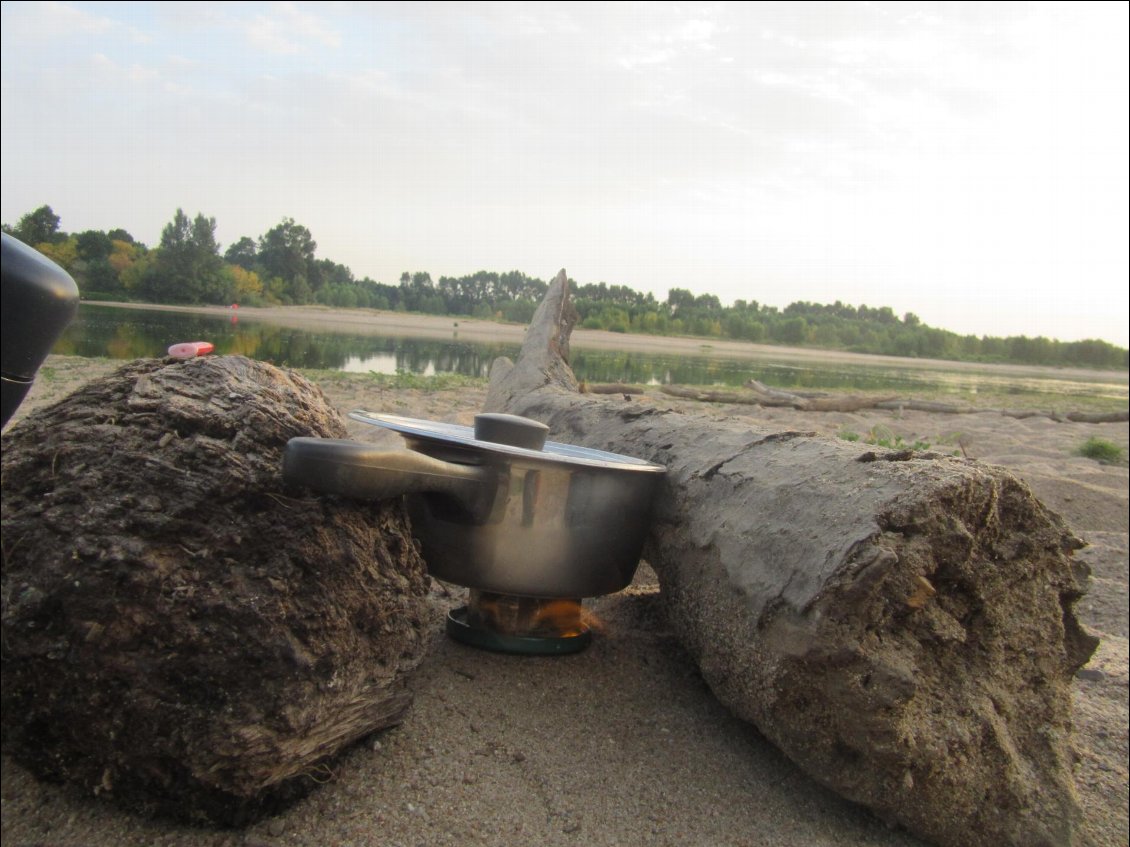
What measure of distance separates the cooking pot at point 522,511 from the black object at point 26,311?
2.64 feet

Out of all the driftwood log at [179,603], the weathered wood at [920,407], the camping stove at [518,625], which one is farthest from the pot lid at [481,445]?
the weathered wood at [920,407]

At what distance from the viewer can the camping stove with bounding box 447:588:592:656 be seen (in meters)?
2.26

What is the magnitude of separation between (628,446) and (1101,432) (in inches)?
389

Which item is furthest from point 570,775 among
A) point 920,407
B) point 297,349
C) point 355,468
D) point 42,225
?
point 297,349

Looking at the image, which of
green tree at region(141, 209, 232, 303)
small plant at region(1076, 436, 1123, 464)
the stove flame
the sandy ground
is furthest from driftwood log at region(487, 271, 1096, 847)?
small plant at region(1076, 436, 1123, 464)

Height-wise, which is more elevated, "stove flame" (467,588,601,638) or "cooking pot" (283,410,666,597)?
"cooking pot" (283,410,666,597)

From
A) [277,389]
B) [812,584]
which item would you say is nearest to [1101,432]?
[812,584]

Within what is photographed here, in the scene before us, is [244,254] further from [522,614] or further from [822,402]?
[522,614]

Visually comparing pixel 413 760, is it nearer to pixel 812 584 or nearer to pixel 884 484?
pixel 812 584

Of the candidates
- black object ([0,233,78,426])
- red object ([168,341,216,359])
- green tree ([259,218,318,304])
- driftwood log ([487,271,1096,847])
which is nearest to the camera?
black object ([0,233,78,426])

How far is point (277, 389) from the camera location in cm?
177

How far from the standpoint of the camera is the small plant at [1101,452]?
7.08 metres

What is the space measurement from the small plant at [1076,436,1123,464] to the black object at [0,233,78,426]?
7.86 meters

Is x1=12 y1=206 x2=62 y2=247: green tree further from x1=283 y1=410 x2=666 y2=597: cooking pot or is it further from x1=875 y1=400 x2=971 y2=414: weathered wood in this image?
x1=875 y1=400 x2=971 y2=414: weathered wood
